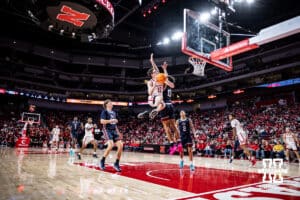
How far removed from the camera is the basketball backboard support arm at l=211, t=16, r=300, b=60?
808 cm

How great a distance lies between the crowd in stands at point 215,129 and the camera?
1640 cm

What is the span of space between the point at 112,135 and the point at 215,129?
17.8 m

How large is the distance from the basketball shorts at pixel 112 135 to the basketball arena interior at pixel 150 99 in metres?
0.06

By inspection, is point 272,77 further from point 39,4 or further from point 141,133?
point 39,4

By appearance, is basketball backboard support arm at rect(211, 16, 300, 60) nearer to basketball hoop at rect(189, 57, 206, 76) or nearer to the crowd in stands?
basketball hoop at rect(189, 57, 206, 76)

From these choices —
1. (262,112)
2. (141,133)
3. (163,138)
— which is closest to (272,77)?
(262,112)

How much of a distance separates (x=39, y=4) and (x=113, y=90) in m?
23.7

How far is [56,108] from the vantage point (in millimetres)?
34938

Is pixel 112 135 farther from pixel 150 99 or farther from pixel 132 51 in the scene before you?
pixel 132 51

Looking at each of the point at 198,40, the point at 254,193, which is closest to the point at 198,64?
the point at 198,40

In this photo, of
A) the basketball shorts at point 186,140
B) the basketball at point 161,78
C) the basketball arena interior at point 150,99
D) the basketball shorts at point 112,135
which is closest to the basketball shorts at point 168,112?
the basketball arena interior at point 150,99

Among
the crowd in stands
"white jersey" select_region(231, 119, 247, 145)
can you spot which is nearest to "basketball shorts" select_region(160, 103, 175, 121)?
"white jersey" select_region(231, 119, 247, 145)

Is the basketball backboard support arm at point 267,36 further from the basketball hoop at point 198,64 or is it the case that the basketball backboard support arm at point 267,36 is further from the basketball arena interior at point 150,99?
the basketball hoop at point 198,64

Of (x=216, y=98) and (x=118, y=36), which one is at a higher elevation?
(x=118, y=36)
